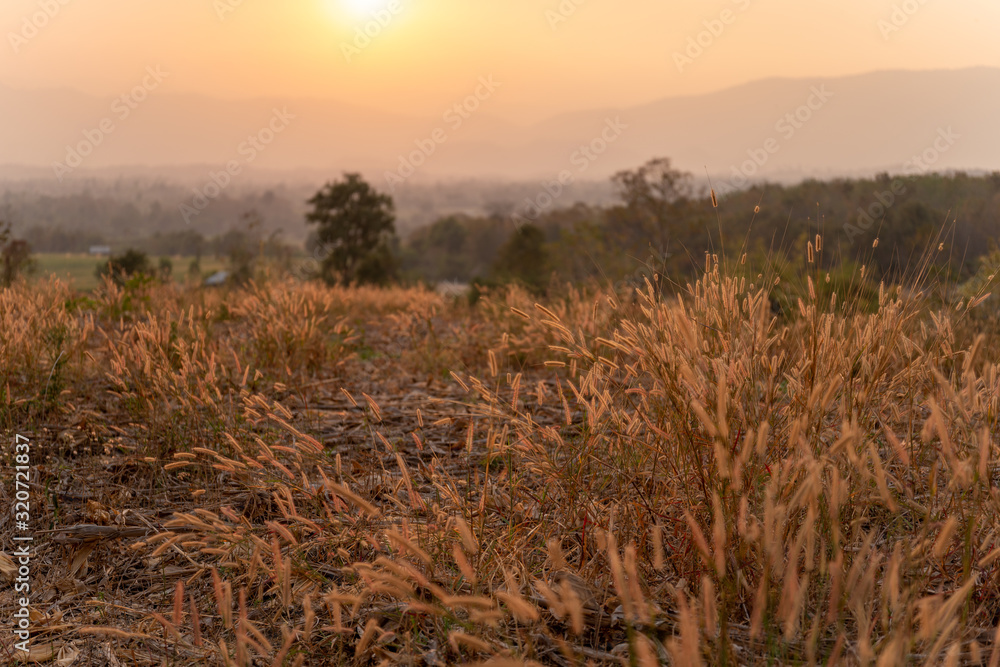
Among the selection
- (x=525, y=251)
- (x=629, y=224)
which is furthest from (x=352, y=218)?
(x=629, y=224)

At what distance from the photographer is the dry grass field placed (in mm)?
1400

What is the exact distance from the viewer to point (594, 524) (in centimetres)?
207

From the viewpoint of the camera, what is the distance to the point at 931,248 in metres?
2.63

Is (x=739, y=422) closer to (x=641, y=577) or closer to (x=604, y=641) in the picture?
(x=641, y=577)

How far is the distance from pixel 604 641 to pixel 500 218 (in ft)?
201

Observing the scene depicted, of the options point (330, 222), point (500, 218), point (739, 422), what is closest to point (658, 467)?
point (739, 422)

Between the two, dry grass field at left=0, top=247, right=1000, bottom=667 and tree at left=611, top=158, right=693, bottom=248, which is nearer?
dry grass field at left=0, top=247, right=1000, bottom=667

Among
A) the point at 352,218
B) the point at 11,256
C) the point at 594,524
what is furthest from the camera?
the point at 352,218

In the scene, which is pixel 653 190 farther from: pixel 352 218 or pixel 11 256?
pixel 11 256
